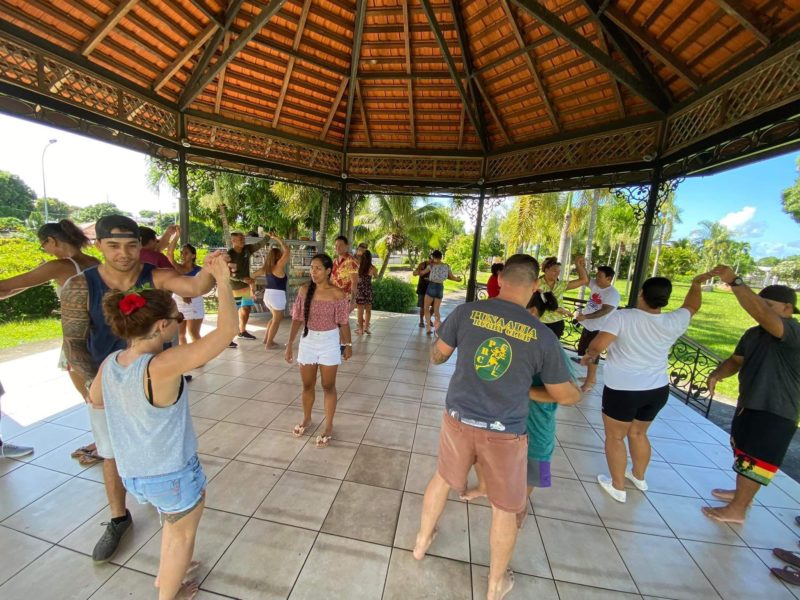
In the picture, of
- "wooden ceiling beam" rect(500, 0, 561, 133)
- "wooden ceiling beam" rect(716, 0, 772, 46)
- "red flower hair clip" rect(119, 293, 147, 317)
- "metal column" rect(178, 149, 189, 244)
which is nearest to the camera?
"red flower hair clip" rect(119, 293, 147, 317)

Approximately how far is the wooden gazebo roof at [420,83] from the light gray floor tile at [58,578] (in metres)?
4.80

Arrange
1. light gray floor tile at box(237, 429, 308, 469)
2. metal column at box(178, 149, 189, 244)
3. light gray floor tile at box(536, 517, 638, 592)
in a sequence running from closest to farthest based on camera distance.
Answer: light gray floor tile at box(536, 517, 638, 592) < light gray floor tile at box(237, 429, 308, 469) < metal column at box(178, 149, 189, 244)

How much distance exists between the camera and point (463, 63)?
5.62 meters

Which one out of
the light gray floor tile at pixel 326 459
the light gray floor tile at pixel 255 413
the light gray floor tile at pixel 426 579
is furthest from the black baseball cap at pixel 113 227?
the light gray floor tile at pixel 426 579

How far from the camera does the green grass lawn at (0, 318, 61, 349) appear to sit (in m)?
5.52

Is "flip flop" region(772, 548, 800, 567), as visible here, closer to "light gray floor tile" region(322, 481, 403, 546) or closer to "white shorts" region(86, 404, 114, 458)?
"light gray floor tile" region(322, 481, 403, 546)

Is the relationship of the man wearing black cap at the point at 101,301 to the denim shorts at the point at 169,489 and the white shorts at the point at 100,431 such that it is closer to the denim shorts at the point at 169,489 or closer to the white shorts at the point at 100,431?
the white shorts at the point at 100,431

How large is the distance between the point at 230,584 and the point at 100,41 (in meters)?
6.16

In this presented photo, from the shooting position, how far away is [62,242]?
2.27m

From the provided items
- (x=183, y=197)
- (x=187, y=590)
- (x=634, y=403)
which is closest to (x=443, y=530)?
(x=187, y=590)

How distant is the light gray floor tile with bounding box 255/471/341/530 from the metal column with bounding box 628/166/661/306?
495cm

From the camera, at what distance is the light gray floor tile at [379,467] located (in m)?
2.69

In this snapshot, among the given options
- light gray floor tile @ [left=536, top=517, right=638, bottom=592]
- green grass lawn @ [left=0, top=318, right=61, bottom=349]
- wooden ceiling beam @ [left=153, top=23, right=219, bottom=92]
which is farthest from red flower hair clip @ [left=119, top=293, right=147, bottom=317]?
green grass lawn @ [left=0, top=318, right=61, bottom=349]

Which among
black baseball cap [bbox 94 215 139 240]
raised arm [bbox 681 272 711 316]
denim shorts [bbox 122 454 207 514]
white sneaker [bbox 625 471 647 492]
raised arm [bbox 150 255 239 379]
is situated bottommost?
white sneaker [bbox 625 471 647 492]
